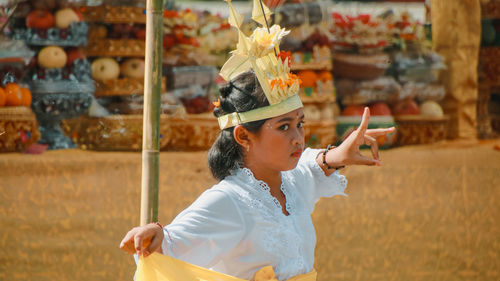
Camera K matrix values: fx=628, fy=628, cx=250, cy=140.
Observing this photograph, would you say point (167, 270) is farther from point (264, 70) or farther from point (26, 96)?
point (26, 96)

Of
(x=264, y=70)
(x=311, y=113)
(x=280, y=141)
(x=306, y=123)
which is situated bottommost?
(x=306, y=123)

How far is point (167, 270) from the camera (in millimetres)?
1657

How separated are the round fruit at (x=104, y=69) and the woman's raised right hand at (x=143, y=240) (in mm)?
5057

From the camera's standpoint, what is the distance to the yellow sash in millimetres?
1638

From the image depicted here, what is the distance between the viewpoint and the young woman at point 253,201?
171 centimetres

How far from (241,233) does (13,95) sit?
4899 mm

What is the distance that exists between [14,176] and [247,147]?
425 centimetres

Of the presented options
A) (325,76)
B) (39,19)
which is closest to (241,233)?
(39,19)

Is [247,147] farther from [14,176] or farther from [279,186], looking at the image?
[14,176]

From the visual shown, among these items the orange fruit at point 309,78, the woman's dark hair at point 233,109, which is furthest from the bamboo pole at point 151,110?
the orange fruit at point 309,78

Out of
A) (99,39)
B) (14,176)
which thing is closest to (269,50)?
(14,176)

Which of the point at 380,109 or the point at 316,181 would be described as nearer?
the point at 316,181

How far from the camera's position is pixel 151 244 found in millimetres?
1551

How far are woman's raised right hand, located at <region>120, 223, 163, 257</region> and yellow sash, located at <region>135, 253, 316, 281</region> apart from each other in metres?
0.06
